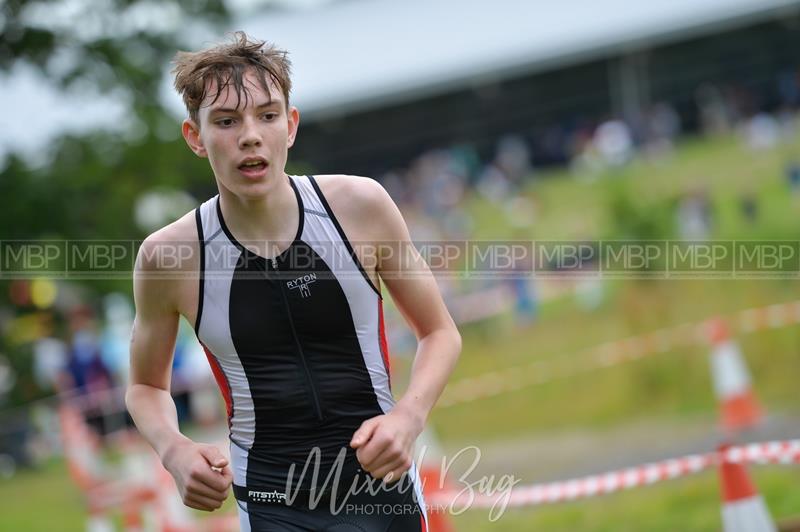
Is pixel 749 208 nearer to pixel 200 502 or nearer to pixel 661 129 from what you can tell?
pixel 200 502

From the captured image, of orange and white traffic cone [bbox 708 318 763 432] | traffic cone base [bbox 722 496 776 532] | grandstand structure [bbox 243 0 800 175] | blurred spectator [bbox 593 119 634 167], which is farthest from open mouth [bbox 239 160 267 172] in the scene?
grandstand structure [bbox 243 0 800 175]

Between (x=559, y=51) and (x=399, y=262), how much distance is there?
3147 centimetres

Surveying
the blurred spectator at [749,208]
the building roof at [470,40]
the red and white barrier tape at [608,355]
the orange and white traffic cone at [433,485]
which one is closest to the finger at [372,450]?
the orange and white traffic cone at [433,485]

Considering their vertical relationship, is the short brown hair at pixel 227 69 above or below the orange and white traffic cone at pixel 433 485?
above

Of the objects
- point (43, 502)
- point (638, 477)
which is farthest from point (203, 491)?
point (43, 502)

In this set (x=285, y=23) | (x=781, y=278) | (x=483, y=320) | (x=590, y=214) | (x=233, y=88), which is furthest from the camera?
(x=285, y=23)

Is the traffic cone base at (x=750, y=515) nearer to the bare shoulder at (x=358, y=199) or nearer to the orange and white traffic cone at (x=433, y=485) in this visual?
the orange and white traffic cone at (x=433, y=485)

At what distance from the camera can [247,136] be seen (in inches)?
114

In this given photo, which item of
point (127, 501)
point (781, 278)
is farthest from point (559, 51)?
point (127, 501)

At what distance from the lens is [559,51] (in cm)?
3347

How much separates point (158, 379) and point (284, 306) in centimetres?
49

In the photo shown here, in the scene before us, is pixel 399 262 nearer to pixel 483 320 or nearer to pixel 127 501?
pixel 127 501

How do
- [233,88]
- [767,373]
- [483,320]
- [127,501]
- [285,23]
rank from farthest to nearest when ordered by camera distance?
1. [285,23]
2. [483,320]
3. [767,373]
4. [127,501]
5. [233,88]

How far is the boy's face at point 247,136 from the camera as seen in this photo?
2.93 metres
